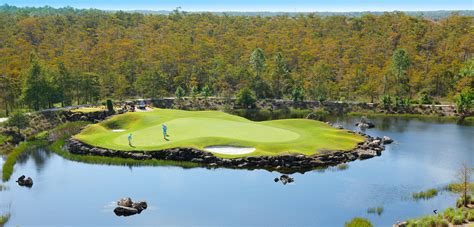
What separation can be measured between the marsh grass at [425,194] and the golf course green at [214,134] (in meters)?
15.6

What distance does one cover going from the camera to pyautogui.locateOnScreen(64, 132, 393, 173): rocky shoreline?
60.8m

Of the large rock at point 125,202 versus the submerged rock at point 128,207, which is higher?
the large rock at point 125,202

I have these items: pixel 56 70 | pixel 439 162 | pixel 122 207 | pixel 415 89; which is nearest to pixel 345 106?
pixel 415 89

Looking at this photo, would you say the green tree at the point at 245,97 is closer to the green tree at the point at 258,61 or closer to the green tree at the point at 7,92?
the green tree at the point at 258,61

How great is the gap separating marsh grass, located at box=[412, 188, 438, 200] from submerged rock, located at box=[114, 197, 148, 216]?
77.0 feet

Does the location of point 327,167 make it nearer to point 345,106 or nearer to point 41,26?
point 345,106

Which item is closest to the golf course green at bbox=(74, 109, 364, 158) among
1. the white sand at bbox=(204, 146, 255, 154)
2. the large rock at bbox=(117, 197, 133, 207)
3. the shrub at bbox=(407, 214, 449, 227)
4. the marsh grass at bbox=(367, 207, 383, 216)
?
the white sand at bbox=(204, 146, 255, 154)

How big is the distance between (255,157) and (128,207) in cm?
1966

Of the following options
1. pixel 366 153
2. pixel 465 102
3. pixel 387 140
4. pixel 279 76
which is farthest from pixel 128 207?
pixel 279 76

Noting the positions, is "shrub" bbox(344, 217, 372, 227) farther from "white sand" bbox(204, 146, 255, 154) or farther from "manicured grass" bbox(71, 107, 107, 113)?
"manicured grass" bbox(71, 107, 107, 113)

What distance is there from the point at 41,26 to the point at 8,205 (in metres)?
136

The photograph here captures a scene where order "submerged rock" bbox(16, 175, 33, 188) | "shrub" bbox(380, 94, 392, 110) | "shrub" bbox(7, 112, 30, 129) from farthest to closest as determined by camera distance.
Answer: "shrub" bbox(380, 94, 392, 110) < "shrub" bbox(7, 112, 30, 129) < "submerged rock" bbox(16, 175, 33, 188)

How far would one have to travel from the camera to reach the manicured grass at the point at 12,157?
5768 cm

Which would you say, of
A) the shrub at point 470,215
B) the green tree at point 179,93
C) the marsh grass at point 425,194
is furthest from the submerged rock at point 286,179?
the green tree at point 179,93
